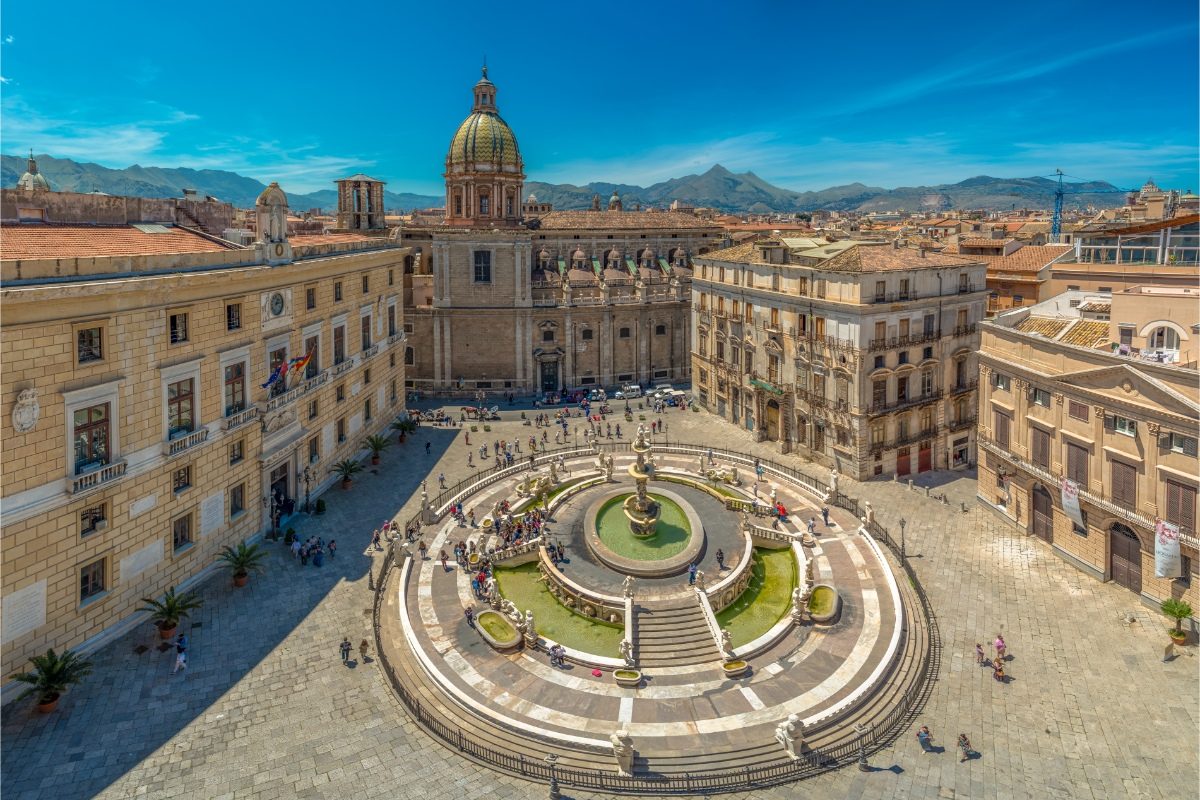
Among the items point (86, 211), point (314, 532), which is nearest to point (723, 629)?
point (314, 532)

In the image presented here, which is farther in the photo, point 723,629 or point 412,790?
point 723,629

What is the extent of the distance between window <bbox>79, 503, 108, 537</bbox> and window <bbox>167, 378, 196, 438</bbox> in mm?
3828

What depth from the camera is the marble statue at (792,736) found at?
2170cm

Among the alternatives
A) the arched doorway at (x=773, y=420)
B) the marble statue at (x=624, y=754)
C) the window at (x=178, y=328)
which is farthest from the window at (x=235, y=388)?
the arched doorway at (x=773, y=420)

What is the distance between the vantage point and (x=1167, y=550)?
91.6ft

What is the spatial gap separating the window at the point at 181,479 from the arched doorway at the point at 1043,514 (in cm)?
3880

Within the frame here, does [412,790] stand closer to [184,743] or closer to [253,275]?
[184,743]

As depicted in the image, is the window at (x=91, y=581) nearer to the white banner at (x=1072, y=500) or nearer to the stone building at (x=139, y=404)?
the stone building at (x=139, y=404)

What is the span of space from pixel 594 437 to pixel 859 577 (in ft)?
84.9

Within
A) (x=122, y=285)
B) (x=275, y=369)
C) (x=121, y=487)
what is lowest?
(x=121, y=487)

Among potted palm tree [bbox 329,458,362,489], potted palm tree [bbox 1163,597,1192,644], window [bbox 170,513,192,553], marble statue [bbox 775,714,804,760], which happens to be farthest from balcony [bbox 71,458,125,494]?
potted palm tree [bbox 1163,597,1192,644]

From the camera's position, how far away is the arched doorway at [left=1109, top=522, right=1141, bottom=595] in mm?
30297

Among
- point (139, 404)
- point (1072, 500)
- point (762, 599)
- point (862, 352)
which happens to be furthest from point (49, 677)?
A: point (862, 352)

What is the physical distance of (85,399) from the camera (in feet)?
79.9
